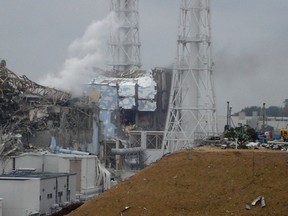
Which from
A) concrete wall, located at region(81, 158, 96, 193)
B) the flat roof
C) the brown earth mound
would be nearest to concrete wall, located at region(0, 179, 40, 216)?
the flat roof

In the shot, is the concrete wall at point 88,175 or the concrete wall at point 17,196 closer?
the concrete wall at point 17,196

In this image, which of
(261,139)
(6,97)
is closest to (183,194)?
(261,139)

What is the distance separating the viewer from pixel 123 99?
7106 cm

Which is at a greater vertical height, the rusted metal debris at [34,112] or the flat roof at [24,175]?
the rusted metal debris at [34,112]

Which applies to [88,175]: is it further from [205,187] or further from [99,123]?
[205,187]

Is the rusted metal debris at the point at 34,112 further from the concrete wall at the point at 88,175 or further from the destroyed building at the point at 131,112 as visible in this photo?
the concrete wall at the point at 88,175

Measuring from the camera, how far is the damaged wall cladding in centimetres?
6806

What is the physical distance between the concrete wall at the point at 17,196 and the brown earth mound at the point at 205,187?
11.3 m


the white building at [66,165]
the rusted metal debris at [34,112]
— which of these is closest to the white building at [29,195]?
the white building at [66,165]

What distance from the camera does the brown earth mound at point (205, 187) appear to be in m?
20.8

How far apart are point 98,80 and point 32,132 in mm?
18987

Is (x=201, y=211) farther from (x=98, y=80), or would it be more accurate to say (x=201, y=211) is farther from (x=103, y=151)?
(x=98, y=80)

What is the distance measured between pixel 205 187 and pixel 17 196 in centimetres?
1468

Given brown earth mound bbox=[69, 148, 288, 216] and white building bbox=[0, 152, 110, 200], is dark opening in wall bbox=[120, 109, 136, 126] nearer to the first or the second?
white building bbox=[0, 152, 110, 200]
